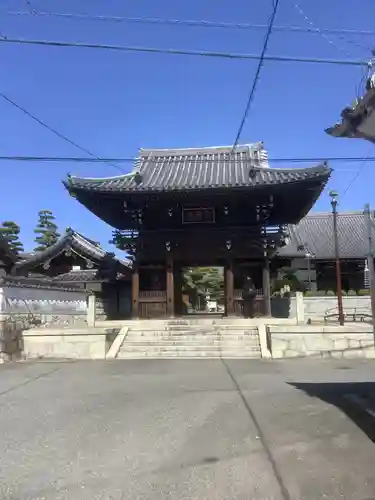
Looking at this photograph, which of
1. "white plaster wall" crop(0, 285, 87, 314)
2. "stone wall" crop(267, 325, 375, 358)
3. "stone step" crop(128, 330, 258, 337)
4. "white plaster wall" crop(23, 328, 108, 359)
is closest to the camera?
"stone wall" crop(267, 325, 375, 358)

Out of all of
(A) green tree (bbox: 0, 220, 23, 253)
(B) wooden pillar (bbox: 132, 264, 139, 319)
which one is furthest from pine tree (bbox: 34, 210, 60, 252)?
(B) wooden pillar (bbox: 132, 264, 139, 319)

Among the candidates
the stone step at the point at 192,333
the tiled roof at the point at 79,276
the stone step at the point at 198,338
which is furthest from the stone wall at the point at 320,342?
the tiled roof at the point at 79,276

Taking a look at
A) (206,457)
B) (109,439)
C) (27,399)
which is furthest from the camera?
(27,399)

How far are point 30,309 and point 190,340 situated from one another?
20.0 ft

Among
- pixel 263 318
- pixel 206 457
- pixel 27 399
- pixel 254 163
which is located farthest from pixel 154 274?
pixel 206 457

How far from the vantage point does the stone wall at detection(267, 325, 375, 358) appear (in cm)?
1559

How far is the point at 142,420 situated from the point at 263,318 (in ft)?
48.5

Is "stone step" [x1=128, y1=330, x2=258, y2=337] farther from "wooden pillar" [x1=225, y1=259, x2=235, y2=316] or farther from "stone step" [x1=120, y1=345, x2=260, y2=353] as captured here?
"wooden pillar" [x1=225, y1=259, x2=235, y2=316]

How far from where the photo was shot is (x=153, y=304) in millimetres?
22609

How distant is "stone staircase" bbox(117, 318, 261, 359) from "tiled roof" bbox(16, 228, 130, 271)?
30.0ft

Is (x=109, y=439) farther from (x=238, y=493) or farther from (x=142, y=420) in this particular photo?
(x=238, y=493)

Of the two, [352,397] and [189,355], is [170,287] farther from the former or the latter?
[352,397]

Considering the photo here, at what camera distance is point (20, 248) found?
48.4 meters

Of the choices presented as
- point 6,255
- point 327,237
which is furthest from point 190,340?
point 327,237
